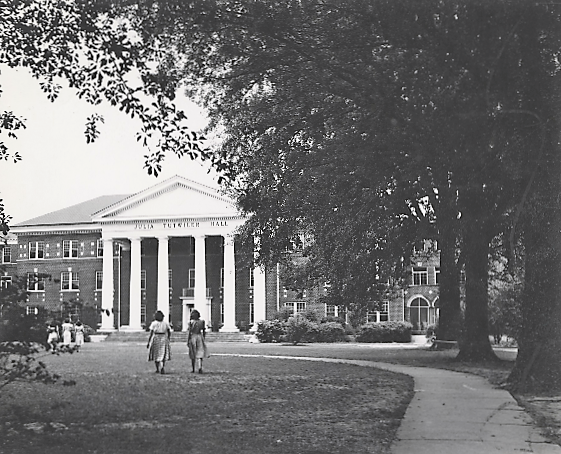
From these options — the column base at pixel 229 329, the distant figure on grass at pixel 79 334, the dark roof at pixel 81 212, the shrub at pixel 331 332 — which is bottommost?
the shrub at pixel 331 332

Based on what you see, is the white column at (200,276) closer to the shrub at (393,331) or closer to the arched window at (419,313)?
the arched window at (419,313)

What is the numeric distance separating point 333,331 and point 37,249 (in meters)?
19.3

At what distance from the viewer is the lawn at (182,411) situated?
779cm

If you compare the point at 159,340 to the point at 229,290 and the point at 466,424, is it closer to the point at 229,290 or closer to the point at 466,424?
the point at 229,290

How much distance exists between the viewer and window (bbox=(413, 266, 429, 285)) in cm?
1983

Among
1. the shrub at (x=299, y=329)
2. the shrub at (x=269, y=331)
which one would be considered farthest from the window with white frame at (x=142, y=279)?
the shrub at (x=299, y=329)

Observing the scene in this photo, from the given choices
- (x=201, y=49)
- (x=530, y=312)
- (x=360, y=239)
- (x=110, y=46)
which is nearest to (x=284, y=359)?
(x=360, y=239)

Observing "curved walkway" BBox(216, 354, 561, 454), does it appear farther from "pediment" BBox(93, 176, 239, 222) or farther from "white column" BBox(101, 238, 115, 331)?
"pediment" BBox(93, 176, 239, 222)

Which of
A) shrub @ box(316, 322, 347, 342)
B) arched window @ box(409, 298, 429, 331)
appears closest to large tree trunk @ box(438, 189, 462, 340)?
arched window @ box(409, 298, 429, 331)

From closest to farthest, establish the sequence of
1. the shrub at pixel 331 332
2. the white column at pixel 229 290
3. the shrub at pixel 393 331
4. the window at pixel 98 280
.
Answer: the window at pixel 98 280, the white column at pixel 229 290, the shrub at pixel 393 331, the shrub at pixel 331 332

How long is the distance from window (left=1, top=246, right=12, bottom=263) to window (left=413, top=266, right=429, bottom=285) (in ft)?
43.6

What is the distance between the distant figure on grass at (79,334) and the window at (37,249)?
0.96 meters

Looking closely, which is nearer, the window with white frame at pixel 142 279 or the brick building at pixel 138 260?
the brick building at pixel 138 260

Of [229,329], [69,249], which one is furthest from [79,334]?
[229,329]
